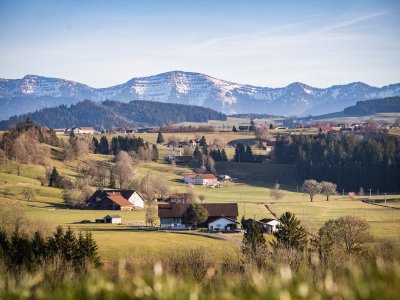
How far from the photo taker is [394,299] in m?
5.43

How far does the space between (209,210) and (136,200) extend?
33.8m

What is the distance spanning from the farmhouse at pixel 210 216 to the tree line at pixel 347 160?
76005 millimetres

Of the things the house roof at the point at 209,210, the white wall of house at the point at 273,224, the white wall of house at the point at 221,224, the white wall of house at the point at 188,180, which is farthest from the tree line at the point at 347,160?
the white wall of house at the point at 221,224

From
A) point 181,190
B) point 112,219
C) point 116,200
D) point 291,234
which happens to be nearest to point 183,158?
point 181,190

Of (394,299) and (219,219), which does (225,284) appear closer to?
(394,299)

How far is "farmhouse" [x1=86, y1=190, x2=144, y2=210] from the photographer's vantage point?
357 feet

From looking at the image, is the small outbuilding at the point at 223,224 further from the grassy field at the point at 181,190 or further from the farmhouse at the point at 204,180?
the farmhouse at the point at 204,180

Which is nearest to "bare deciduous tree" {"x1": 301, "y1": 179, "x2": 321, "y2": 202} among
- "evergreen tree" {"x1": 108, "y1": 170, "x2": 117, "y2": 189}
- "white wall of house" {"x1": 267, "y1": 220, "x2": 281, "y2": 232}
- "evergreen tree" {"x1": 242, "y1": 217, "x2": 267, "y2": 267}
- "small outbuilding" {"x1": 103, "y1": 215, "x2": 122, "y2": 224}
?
"white wall of house" {"x1": 267, "y1": 220, "x2": 281, "y2": 232}

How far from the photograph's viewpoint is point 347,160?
532 ft

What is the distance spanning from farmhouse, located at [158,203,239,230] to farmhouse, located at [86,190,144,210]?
957 inches

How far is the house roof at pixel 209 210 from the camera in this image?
84.3 meters

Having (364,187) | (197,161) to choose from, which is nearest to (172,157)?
(197,161)

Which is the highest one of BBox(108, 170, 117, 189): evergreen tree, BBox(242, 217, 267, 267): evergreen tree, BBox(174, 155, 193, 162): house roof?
BBox(174, 155, 193, 162): house roof

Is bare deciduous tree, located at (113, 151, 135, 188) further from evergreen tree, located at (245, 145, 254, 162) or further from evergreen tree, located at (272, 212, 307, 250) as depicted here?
evergreen tree, located at (272, 212, 307, 250)
